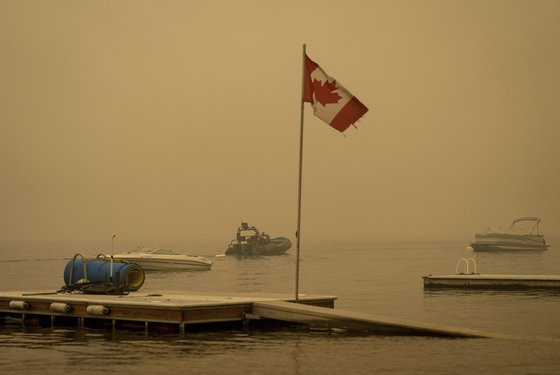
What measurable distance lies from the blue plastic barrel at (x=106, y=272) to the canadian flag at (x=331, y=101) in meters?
11.2

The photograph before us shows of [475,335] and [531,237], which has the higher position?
[531,237]

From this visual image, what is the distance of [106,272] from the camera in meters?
37.7

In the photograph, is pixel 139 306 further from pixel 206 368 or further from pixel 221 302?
pixel 206 368

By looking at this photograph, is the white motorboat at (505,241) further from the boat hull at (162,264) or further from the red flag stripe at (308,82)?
the red flag stripe at (308,82)

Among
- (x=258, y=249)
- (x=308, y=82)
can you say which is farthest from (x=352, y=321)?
(x=258, y=249)

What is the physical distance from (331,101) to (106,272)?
485 inches

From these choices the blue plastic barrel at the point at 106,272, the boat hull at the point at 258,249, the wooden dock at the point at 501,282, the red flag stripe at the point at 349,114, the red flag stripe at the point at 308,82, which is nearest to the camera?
the red flag stripe at the point at 349,114

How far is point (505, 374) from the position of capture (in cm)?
2359

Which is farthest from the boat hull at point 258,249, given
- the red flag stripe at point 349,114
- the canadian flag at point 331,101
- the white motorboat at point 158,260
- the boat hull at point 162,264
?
the red flag stripe at point 349,114

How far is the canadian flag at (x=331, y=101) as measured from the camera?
1229 inches

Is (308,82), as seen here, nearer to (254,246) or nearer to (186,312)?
(186,312)

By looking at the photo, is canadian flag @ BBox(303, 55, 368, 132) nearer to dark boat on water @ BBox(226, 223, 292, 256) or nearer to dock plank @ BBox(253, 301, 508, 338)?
dock plank @ BBox(253, 301, 508, 338)

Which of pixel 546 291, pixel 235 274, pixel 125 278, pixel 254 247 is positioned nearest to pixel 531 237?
pixel 254 247

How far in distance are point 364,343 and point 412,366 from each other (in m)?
4.22
